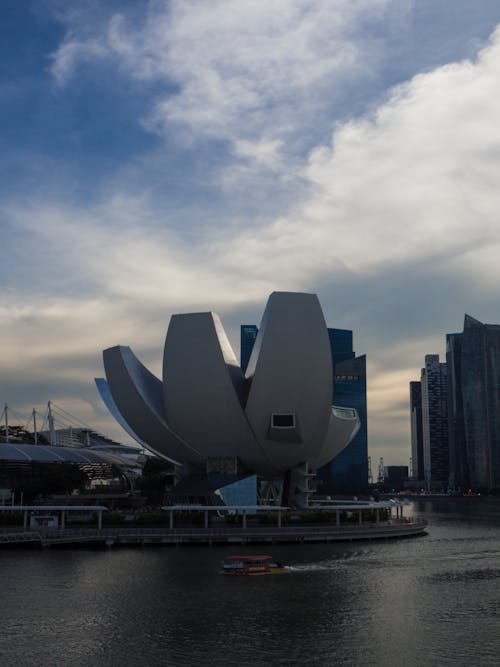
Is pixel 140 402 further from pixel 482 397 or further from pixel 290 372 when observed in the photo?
pixel 482 397

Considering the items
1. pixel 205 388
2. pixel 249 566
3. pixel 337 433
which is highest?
pixel 205 388

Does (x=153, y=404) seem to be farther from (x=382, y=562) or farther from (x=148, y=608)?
(x=148, y=608)

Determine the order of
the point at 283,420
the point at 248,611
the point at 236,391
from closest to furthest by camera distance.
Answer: the point at 248,611
the point at 283,420
the point at 236,391

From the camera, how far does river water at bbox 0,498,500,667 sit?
2275cm

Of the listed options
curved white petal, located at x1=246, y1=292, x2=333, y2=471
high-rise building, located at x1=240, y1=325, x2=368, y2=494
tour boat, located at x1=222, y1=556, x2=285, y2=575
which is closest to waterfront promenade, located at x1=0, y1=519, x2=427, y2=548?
curved white petal, located at x1=246, y1=292, x2=333, y2=471

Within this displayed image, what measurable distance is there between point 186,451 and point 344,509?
14.7 m

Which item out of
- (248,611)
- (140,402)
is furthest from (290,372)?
(248,611)

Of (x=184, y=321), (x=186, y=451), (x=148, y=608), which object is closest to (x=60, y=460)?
(x=186, y=451)

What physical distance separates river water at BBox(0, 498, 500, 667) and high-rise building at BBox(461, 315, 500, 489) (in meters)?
157

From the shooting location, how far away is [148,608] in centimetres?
2873

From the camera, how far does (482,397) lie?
195 metres

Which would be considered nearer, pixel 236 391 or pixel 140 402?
pixel 236 391

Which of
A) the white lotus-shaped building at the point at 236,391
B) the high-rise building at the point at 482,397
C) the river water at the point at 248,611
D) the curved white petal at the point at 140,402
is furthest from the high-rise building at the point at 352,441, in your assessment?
the river water at the point at 248,611

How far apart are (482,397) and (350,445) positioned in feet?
126
